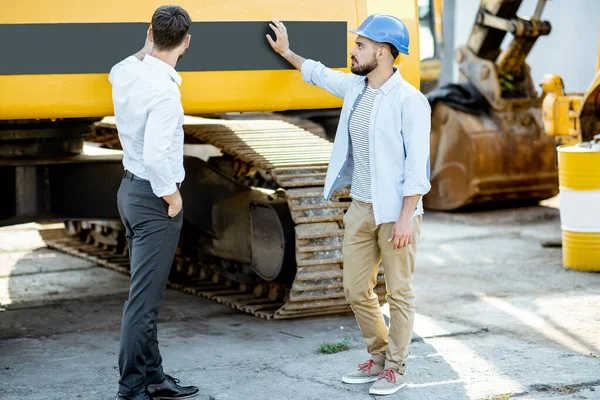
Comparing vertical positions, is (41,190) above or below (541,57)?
below

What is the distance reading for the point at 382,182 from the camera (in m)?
4.88

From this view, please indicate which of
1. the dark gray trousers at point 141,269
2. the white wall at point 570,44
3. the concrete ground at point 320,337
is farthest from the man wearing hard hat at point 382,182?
the white wall at point 570,44

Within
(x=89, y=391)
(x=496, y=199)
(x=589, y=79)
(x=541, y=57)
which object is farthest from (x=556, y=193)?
(x=89, y=391)

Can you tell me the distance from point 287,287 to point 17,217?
1.79 m

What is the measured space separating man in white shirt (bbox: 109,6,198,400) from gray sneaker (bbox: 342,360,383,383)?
0.93 metres

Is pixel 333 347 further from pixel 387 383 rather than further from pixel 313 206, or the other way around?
pixel 313 206

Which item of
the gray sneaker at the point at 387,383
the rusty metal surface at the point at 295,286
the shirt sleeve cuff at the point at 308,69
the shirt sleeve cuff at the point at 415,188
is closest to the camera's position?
the shirt sleeve cuff at the point at 415,188

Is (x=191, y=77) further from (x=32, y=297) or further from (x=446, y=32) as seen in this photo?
(x=446, y=32)

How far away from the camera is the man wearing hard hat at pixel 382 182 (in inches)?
191

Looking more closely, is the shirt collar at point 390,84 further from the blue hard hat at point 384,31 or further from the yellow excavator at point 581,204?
the yellow excavator at point 581,204

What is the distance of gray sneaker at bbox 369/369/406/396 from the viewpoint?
490cm

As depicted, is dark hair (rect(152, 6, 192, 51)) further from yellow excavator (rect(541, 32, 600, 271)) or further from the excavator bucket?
the excavator bucket

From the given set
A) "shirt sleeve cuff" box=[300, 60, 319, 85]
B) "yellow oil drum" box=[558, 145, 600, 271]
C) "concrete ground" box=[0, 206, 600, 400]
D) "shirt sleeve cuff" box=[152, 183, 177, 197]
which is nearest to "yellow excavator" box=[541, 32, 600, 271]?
"yellow oil drum" box=[558, 145, 600, 271]

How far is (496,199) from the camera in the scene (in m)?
11.3
